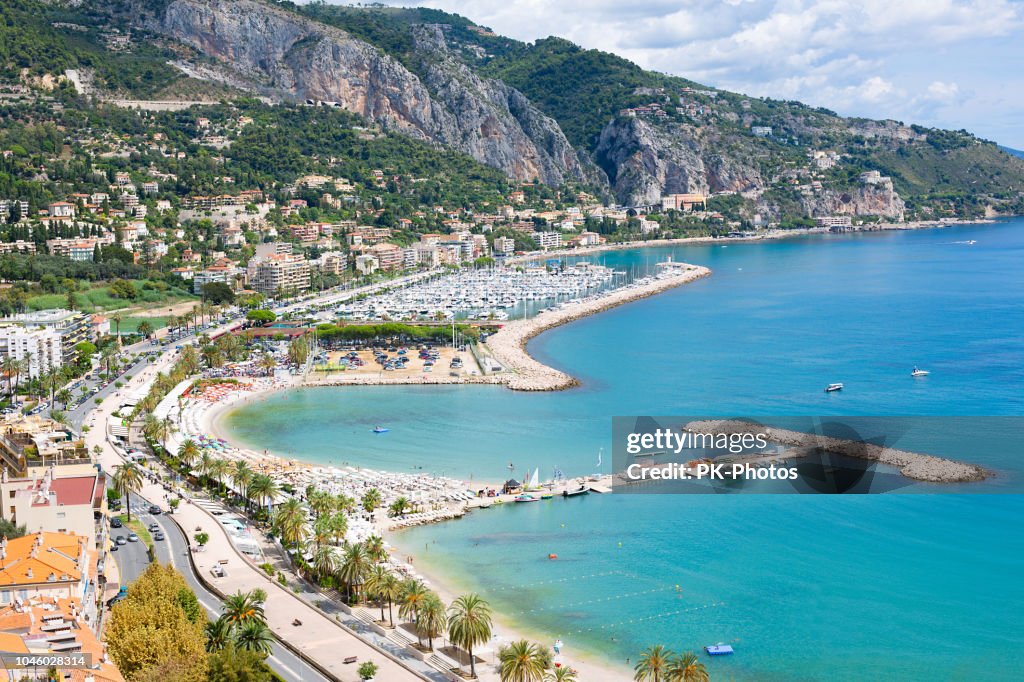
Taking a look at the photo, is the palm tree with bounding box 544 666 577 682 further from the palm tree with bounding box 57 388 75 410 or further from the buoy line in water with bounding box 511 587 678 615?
the palm tree with bounding box 57 388 75 410

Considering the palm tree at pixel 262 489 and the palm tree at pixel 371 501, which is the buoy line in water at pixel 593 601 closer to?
the palm tree at pixel 371 501

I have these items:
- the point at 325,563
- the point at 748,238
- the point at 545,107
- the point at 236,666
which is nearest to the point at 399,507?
the point at 325,563

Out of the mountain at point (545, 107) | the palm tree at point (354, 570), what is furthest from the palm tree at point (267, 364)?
the mountain at point (545, 107)

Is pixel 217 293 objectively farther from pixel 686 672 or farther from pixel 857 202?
pixel 857 202

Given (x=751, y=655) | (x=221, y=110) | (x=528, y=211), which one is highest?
(x=221, y=110)

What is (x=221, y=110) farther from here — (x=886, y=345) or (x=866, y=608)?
(x=866, y=608)

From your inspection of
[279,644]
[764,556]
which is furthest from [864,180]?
[279,644]
